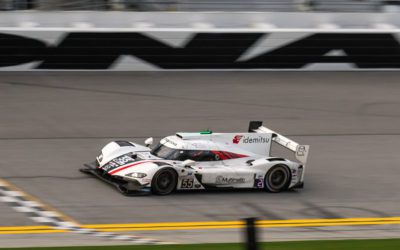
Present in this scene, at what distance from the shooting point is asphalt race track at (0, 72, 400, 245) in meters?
14.4

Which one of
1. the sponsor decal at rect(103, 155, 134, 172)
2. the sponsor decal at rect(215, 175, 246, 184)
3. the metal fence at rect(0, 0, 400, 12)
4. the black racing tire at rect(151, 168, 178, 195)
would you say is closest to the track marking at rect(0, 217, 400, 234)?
the black racing tire at rect(151, 168, 178, 195)

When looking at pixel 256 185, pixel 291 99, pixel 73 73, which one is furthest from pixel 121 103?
pixel 256 185

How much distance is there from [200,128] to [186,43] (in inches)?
229

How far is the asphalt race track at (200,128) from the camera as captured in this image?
47.2 ft

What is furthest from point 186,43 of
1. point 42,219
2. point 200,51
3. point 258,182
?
point 42,219

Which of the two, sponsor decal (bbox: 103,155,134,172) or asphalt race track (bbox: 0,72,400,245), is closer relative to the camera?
asphalt race track (bbox: 0,72,400,245)

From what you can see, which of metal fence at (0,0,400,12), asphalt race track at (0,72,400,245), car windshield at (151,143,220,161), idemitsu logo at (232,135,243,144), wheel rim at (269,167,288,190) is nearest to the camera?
asphalt race track at (0,72,400,245)

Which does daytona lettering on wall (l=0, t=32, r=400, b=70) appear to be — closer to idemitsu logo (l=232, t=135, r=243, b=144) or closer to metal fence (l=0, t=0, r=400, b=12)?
metal fence (l=0, t=0, r=400, b=12)

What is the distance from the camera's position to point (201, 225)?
1336cm

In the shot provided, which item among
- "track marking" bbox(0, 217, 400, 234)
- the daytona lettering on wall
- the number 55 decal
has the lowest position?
"track marking" bbox(0, 217, 400, 234)

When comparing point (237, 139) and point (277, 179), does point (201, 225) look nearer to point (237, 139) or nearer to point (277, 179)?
point (277, 179)

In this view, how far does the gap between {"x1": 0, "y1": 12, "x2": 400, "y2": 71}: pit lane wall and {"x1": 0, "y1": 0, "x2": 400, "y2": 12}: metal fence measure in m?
0.46

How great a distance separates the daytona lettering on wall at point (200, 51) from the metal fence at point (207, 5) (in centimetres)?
273

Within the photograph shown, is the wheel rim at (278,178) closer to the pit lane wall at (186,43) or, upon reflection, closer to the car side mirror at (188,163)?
the car side mirror at (188,163)
